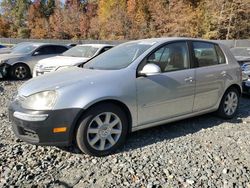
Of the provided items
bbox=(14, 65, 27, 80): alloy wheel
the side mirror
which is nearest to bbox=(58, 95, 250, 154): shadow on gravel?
the side mirror

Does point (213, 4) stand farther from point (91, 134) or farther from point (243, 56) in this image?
point (91, 134)

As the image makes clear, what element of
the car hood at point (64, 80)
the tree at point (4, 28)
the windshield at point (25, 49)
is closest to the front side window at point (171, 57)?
the car hood at point (64, 80)

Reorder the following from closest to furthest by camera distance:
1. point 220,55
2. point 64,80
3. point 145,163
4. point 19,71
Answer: point 145,163
point 64,80
point 220,55
point 19,71

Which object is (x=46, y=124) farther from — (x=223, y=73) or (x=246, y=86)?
(x=246, y=86)

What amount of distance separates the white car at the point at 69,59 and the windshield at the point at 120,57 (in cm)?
342

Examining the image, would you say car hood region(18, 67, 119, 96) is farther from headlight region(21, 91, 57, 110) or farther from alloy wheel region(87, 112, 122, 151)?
alloy wheel region(87, 112, 122, 151)

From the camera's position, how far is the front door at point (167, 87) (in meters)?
4.25

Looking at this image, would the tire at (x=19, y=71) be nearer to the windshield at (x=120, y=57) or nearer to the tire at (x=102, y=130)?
the windshield at (x=120, y=57)

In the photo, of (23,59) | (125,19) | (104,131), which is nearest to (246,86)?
(104,131)

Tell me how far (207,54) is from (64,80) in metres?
2.72

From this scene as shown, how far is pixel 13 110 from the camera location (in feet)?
12.6

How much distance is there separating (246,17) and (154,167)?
116 ft

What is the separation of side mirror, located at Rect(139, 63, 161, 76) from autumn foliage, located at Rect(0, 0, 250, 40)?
32397mm

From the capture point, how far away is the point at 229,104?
5.71 meters
